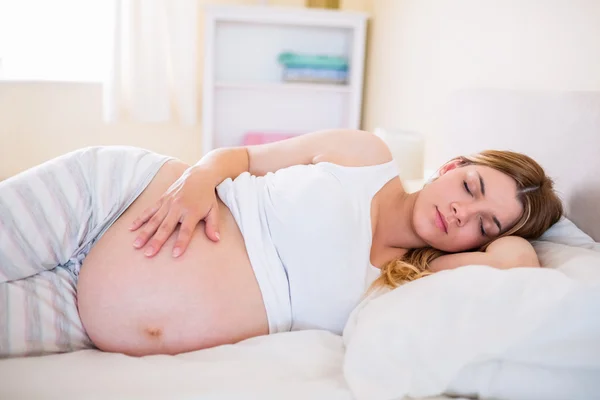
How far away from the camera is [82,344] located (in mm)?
1037

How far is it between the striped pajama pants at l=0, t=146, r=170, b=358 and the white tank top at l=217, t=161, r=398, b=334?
0.26 meters

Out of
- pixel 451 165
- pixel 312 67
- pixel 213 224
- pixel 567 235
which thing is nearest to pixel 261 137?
pixel 312 67

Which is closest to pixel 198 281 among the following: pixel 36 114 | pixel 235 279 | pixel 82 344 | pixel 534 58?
pixel 235 279

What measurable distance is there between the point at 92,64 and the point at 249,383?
2.71 m

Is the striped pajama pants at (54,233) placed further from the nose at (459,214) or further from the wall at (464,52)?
the wall at (464,52)

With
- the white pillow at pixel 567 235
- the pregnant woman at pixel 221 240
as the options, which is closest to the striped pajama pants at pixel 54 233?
the pregnant woman at pixel 221 240

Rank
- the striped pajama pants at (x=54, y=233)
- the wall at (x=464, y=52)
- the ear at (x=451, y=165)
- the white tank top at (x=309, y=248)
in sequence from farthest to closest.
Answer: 1. the wall at (x=464, y=52)
2. the ear at (x=451, y=165)
3. the white tank top at (x=309, y=248)
4. the striped pajama pants at (x=54, y=233)

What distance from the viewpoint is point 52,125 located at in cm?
305

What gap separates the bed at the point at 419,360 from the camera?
781 millimetres

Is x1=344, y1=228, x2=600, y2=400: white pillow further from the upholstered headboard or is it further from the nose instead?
the upholstered headboard

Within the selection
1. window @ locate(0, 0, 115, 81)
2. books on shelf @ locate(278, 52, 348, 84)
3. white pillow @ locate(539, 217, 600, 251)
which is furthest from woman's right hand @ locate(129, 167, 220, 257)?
window @ locate(0, 0, 115, 81)

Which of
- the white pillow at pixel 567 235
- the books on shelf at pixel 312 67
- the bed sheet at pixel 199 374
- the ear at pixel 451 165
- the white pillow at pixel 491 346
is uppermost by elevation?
the books on shelf at pixel 312 67

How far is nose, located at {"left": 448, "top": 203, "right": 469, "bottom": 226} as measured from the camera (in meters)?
1.13

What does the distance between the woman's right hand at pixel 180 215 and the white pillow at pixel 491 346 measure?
408 mm
